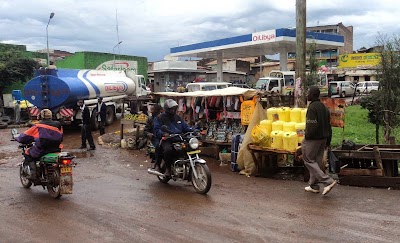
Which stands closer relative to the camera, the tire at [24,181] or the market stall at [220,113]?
the tire at [24,181]

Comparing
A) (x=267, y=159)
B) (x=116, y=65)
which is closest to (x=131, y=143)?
(x=267, y=159)

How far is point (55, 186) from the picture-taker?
7.05m

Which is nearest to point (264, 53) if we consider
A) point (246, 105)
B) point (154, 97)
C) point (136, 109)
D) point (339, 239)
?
point (136, 109)

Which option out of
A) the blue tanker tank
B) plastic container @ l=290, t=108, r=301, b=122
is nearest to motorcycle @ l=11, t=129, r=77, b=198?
plastic container @ l=290, t=108, r=301, b=122

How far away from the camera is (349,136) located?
13109 mm

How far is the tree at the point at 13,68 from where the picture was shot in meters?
27.8

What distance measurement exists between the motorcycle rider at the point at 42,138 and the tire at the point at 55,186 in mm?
387

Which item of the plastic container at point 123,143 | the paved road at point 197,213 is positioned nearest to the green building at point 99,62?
the plastic container at point 123,143

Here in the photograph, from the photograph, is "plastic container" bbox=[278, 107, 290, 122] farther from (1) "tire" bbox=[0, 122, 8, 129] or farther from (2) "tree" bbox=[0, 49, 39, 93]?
(2) "tree" bbox=[0, 49, 39, 93]

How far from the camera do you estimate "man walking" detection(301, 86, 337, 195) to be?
688 centimetres

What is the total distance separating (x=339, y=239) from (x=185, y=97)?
8.31 meters

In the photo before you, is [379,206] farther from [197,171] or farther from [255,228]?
[197,171]

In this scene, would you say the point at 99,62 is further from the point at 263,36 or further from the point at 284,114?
the point at 284,114

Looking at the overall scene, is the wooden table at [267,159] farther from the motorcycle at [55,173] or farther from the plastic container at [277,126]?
the motorcycle at [55,173]
